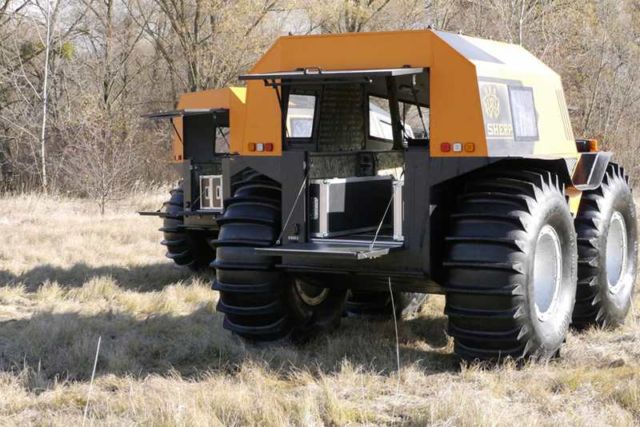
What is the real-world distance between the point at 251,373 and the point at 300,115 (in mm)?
2281

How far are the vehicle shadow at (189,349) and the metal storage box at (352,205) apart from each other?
91cm

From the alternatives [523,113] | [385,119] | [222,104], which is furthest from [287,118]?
[222,104]

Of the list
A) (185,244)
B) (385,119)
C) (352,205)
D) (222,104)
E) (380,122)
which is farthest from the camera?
(222,104)

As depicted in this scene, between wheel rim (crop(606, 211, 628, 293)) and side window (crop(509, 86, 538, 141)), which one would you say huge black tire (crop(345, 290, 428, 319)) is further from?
side window (crop(509, 86, 538, 141))

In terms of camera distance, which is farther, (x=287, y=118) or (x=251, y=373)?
(x=287, y=118)

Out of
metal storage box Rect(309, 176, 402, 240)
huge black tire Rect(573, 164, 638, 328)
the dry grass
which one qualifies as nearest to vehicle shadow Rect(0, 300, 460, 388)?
the dry grass

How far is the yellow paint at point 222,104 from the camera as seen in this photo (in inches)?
437

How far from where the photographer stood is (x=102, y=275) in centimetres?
1045

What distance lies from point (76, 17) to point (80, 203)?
10.5 metres

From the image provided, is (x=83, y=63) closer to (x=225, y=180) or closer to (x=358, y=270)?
(x=225, y=180)

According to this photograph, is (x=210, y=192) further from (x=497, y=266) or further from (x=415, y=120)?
(x=497, y=266)

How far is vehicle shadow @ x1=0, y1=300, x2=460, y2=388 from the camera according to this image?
6070mm

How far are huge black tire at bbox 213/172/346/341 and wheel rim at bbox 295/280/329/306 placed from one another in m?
Answer: 0.09

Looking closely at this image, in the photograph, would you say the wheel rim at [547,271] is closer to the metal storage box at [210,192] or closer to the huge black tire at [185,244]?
the metal storage box at [210,192]
